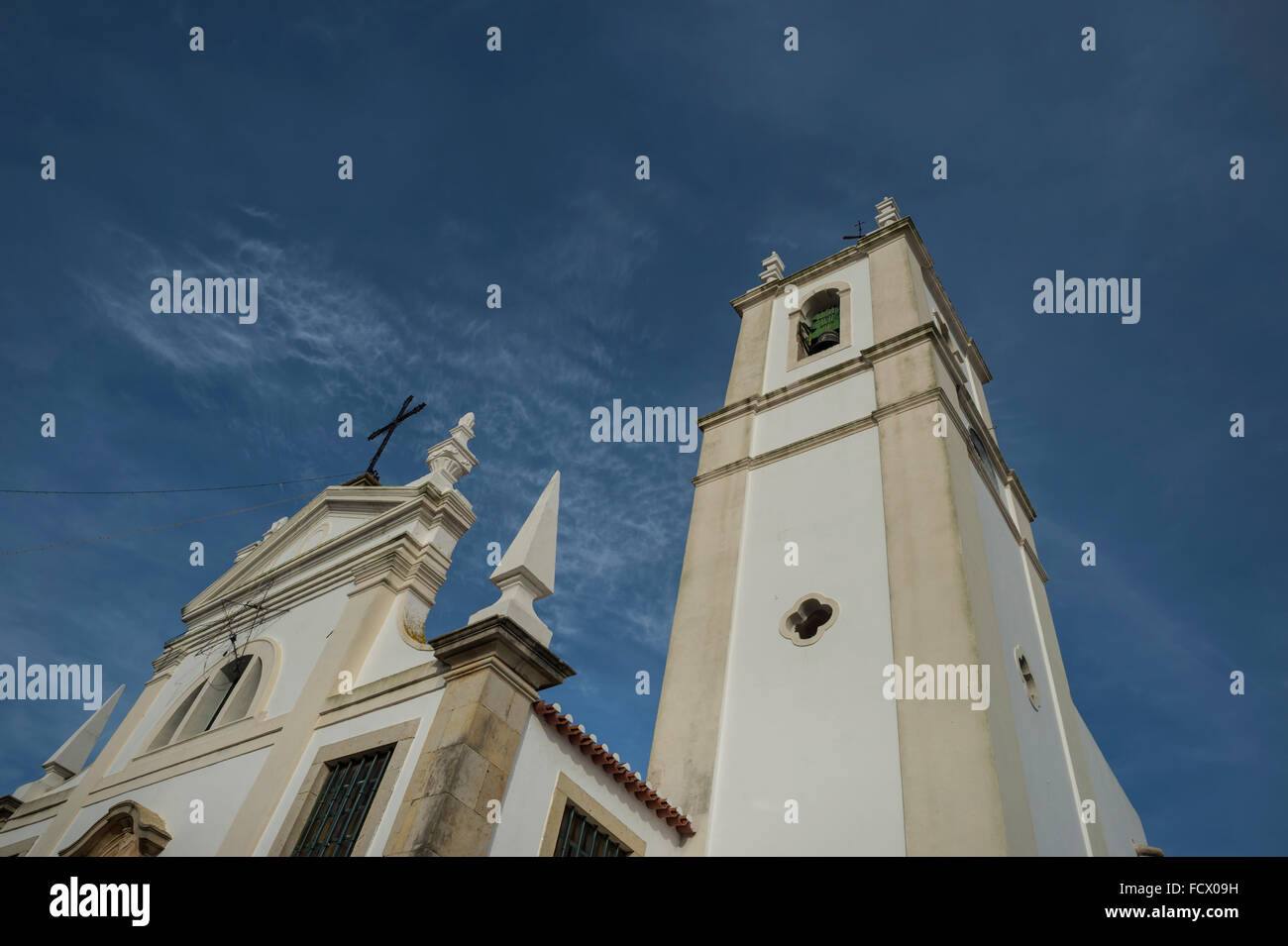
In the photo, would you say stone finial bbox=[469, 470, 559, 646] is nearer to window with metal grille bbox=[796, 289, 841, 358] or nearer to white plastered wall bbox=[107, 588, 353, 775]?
white plastered wall bbox=[107, 588, 353, 775]

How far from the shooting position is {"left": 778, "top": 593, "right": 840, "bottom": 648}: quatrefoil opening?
10875mm

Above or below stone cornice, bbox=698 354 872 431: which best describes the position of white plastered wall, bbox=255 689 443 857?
below

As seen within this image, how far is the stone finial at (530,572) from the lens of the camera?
7484 mm

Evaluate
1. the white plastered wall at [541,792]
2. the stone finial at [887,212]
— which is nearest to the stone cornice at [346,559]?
the white plastered wall at [541,792]

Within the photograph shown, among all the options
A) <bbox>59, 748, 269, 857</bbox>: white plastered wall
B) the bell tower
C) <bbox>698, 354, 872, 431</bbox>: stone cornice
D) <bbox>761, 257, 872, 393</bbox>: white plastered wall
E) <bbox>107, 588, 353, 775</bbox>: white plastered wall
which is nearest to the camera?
<bbox>59, 748, 269, 857</bbox>: white plastered wall

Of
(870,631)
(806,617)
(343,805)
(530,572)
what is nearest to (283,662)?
(343,805)

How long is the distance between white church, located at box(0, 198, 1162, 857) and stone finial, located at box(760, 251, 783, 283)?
159 inches

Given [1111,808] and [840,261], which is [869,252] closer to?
[840,261]

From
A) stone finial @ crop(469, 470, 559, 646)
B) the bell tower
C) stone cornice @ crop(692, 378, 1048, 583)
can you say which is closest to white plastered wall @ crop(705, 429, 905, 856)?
the bell tower

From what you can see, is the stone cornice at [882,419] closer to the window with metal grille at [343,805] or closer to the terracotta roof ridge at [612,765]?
the terracotta roof ridge at [612,765]

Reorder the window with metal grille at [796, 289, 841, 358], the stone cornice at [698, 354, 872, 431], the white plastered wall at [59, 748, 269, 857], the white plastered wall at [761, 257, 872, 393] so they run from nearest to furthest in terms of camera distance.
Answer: the white plastered wall at [59, 748, 269, 857]
the stone cornice at [698, 354, 872, 431]
the white plastered wall at [761, 257, 872, 393]
the window with metal grille at [796, 289, 841, 358]

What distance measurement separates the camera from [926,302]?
15.6 metres
